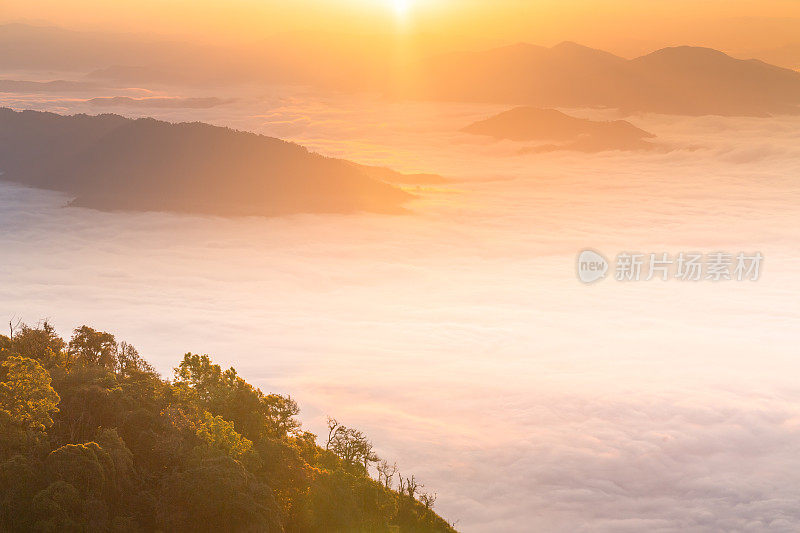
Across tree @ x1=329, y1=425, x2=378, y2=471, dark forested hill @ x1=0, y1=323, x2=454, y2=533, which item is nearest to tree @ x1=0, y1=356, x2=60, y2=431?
dark forested hill @ x1=0, y1=323, x2=454, y2=533

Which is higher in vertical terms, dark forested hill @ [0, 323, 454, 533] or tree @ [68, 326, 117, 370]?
tree @ [68, 326, 117, 370]

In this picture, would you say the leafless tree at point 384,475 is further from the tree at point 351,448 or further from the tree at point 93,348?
the tree at point 93,348

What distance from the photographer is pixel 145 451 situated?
44.5 metres

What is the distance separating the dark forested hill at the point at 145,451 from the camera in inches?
1516

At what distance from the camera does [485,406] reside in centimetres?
17575

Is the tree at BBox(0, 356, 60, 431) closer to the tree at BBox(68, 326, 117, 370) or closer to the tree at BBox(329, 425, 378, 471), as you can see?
the tree at BBox(68, 326, 117, 370)

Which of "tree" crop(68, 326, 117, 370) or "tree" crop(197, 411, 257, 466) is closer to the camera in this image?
"tree" crop(197, 411, 257, 466)

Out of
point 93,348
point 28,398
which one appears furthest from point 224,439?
point 93,348

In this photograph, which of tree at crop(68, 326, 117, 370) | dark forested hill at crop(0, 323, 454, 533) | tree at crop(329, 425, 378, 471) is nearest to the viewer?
dark forested hill at crop(0, 323, 454, 533)

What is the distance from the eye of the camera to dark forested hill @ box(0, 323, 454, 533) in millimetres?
38500

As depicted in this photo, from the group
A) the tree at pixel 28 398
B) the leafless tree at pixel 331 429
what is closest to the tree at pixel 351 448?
the leafless tree at pixel 331 429

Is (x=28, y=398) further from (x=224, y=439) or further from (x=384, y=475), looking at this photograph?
(x=384, y=475)

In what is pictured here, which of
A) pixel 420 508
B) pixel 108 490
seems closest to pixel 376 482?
pixel 420 508

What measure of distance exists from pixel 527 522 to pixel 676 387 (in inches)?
3412
